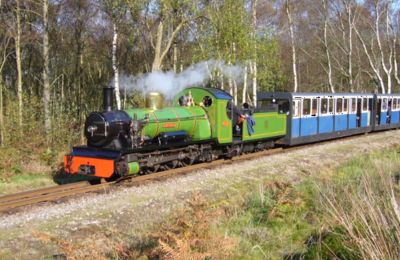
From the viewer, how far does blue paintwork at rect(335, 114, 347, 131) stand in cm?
2015

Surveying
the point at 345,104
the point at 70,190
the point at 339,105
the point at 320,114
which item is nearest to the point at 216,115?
the point at 70,190


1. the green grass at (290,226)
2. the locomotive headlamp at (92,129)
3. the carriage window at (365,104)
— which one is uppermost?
the carriage window at (365,104)

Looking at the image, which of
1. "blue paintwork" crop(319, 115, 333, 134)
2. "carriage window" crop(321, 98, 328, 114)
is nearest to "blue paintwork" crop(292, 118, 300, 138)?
"blue paintwork" crop(319, 115, 333, 134)

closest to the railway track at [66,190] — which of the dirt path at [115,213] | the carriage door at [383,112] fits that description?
the dirt path at [115,213]

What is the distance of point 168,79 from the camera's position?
18.1 metres

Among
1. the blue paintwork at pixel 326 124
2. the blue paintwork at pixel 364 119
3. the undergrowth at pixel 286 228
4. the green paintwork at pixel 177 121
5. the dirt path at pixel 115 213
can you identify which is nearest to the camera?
the undergrowth at pixel 286 228

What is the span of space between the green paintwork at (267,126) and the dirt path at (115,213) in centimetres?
162

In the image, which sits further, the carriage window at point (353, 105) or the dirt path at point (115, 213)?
the carriage window at point (353, 105)

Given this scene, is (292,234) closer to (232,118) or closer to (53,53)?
(232,118)

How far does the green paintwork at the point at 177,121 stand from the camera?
36.3ft

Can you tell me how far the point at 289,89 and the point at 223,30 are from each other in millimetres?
26234

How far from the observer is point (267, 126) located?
15992mm

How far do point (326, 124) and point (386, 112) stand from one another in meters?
7.83

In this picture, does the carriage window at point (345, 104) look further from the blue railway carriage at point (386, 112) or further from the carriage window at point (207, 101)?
the carriage window at point (207, 101)
